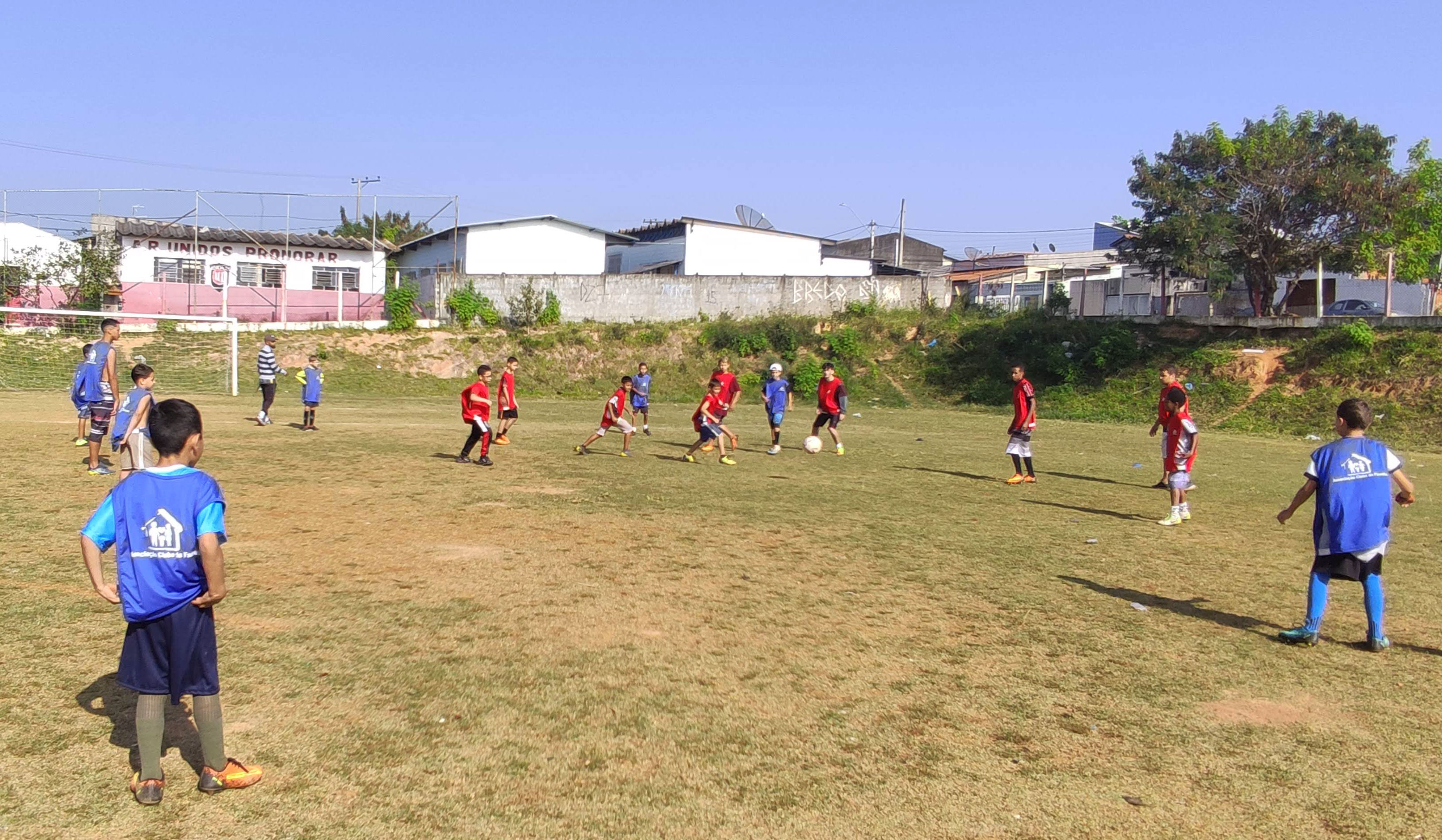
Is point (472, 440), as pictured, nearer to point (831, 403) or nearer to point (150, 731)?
point (831, 403)

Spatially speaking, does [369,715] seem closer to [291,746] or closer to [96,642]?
[291,746]

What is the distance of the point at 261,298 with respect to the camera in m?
41.0

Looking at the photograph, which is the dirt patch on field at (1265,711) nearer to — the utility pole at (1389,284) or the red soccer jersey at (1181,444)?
the red soccer jersey at (1181,444)

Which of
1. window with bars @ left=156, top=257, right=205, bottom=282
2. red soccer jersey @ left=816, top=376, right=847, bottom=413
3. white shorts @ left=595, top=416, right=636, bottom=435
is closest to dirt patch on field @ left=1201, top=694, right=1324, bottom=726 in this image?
white shorts @ left=595, top=416, right=636, bottom=435

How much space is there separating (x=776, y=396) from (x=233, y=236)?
3368cm

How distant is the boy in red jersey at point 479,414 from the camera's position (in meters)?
15.4

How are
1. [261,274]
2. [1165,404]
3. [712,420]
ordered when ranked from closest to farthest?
1. [1165,404]
2. [712,420]
3. [261,274]

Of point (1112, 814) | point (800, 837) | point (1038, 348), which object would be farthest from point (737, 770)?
point (1038, 348)

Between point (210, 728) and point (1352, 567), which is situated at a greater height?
point (1352, 567)

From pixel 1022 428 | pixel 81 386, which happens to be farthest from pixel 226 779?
pixel 1022 428

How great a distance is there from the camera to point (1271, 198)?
108 feet

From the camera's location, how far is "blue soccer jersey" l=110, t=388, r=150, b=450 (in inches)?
464

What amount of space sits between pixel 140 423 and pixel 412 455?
224 inches

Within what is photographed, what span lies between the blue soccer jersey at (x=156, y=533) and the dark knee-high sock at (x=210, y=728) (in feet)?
1.52
